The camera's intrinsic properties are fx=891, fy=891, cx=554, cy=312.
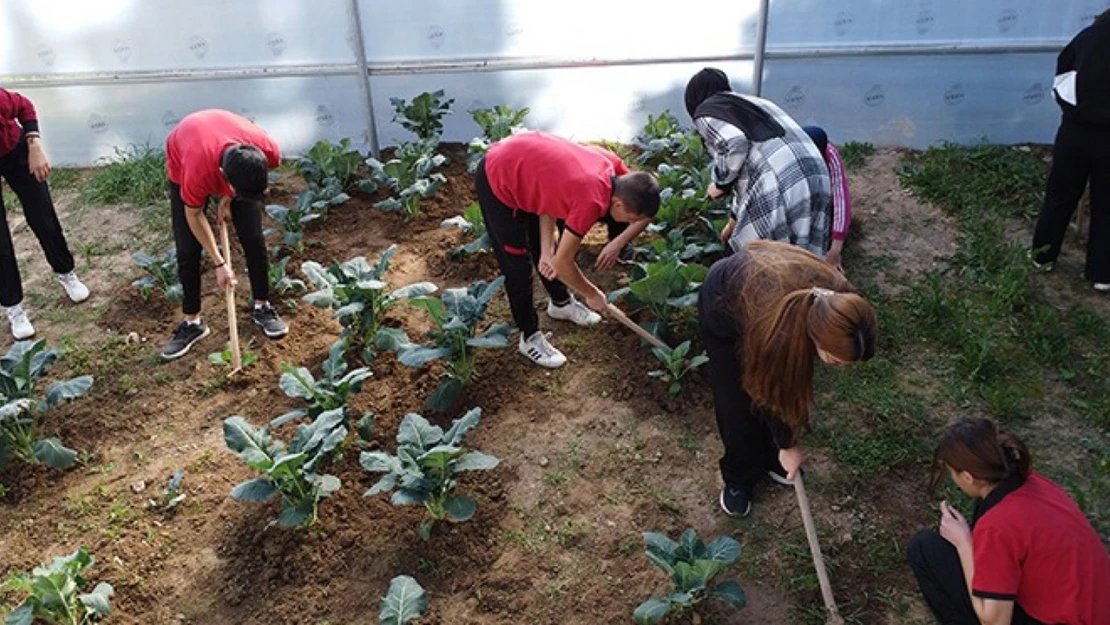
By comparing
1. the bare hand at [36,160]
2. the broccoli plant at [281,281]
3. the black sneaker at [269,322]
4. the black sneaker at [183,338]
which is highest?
the bare hand at [36,160]

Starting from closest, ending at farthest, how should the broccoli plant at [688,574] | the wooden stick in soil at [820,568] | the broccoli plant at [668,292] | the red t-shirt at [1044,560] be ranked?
the red t-shirt at [1044,560] < the broccoli plant at [688,574] < the wooden stick in soil at [820,568] < the broccoli plant at [668,292]

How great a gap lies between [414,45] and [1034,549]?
5.50m

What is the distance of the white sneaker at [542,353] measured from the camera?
4.68 metres

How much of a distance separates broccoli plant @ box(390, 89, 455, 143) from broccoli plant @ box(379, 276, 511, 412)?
2.40m

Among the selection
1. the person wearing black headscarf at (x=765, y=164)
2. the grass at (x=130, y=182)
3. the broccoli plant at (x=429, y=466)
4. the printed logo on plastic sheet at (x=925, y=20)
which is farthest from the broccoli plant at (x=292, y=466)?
the printed logo on plastic sheet at (x=925, y=20)

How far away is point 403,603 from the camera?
3.19 meters

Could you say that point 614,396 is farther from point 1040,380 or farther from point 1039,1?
point 1039,1

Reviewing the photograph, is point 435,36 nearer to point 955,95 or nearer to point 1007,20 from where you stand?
point 955,95

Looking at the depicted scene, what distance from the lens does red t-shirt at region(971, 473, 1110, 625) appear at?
2.52 m

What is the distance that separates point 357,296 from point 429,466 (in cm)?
142

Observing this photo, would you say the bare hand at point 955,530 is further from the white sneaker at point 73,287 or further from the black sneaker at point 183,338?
the white sneaker at point 73,287

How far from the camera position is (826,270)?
2.86 m

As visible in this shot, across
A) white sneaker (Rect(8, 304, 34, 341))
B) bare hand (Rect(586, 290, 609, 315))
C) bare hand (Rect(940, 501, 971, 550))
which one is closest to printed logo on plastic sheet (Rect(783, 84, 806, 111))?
bare hand (Rect(586, 290, 609, 315))

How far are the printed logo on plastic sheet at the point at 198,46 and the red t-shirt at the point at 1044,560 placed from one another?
629cm
